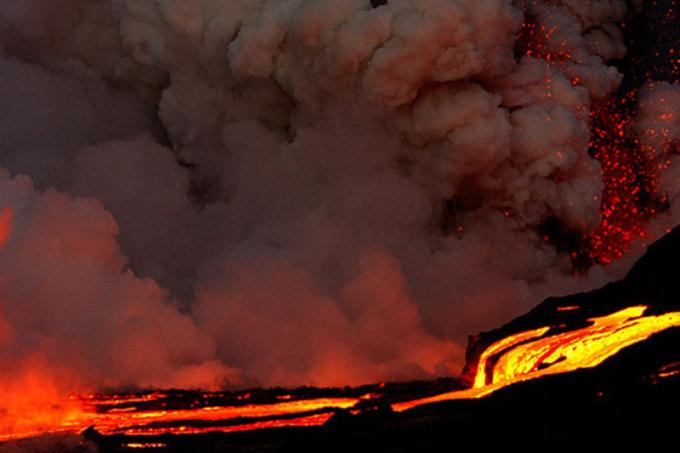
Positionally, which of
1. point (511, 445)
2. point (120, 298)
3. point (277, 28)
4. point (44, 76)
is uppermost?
point (44, 76)

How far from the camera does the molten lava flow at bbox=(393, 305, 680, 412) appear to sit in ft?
26.4

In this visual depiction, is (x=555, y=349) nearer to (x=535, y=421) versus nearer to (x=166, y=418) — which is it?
(x=535, y=421)

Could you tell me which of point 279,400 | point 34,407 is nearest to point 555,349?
point 279,400

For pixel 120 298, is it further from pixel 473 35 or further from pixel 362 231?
pixel 473 35

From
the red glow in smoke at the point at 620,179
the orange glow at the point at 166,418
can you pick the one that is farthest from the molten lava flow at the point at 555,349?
the red glow in smoke at the point at 620,179

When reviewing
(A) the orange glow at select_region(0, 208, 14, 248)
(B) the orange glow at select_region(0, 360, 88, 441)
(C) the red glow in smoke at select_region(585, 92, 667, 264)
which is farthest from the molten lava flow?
(C) the red glow in smoke at select_region(585, 92, 667, 264)

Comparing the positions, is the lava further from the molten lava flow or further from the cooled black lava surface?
the cooled black lava surface

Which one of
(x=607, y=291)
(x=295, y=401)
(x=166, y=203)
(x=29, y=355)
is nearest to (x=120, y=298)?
(x=29, y=355)

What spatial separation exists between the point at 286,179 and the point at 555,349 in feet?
22.9

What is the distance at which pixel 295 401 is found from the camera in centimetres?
902

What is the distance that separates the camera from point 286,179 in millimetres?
15062

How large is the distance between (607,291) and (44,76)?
10850 millimetres

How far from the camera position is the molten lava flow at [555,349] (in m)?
8.05

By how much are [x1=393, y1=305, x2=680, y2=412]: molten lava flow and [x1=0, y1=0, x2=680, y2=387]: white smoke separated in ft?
5.43
